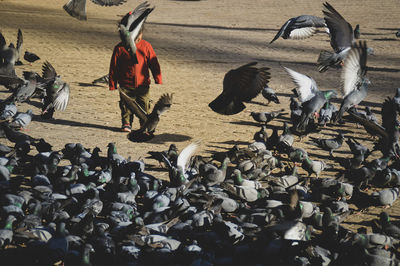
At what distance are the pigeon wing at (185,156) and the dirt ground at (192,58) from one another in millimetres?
440

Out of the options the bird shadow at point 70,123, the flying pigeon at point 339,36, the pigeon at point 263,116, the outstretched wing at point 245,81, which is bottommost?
the bird shadow at point 70,123

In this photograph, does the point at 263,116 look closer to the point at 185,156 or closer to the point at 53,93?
the point at 185,156

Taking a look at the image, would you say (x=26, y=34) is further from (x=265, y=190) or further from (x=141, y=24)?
(x=265, y=190)

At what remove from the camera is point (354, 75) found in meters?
8.46

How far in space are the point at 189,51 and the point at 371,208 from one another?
10.4 metres

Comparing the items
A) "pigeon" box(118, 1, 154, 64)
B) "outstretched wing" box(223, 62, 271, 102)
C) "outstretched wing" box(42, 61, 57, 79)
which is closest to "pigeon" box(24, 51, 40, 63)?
"outstretched wing" box(42, 61, 57, 79)

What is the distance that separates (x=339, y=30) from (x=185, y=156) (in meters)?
3.67

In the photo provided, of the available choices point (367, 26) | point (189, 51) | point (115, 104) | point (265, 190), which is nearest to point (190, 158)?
point (265, 190)

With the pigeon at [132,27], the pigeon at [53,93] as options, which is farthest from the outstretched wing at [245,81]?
the pigeon at [53,93]

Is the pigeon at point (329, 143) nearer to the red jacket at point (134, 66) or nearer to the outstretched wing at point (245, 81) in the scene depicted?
the outstretched wing at point (245, 81)

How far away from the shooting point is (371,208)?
6605 millimetres

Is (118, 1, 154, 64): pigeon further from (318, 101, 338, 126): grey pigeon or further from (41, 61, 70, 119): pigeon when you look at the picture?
(318, 101, 338, 126): grey pigeon

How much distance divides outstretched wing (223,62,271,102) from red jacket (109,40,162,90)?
A: 2081 millimetres

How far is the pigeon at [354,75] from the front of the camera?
7715 millimetres
